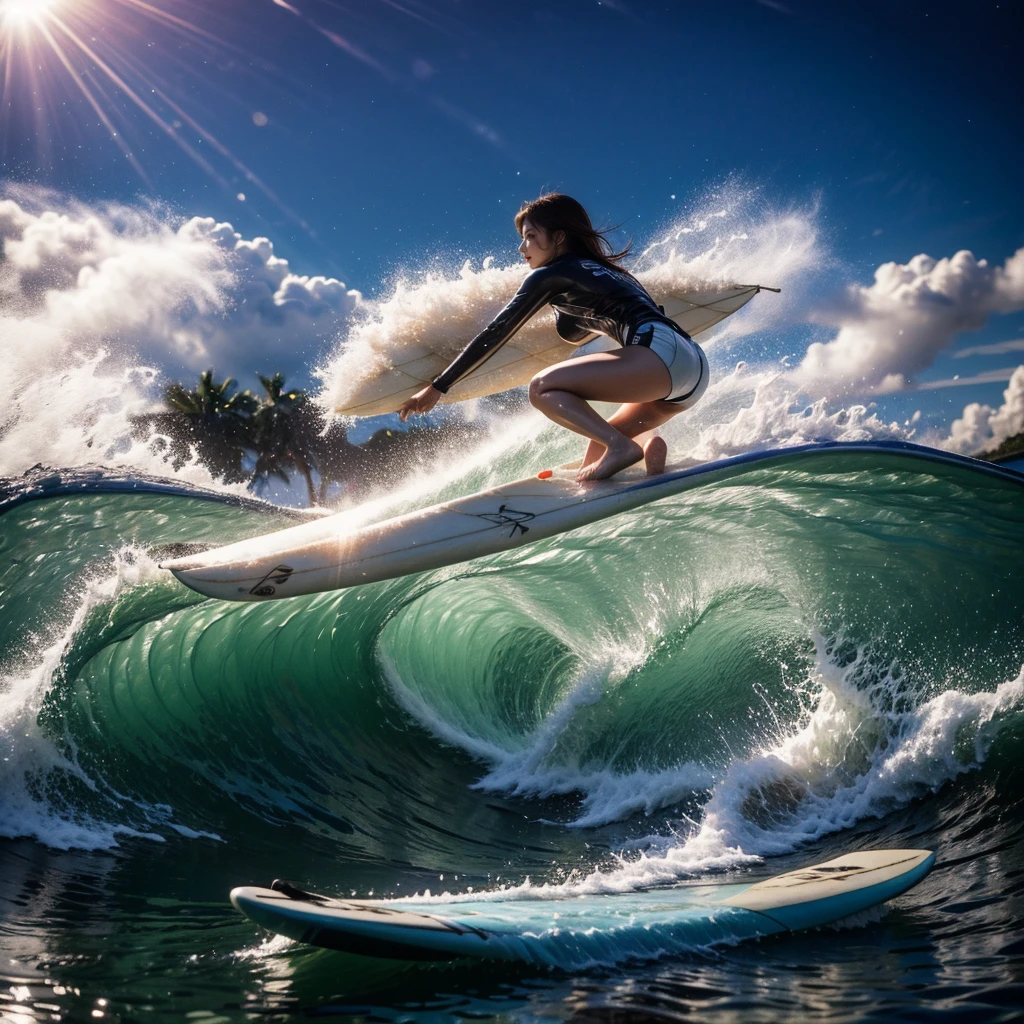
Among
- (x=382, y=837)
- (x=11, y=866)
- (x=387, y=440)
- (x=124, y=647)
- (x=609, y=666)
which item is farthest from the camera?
(x=387, y=440)

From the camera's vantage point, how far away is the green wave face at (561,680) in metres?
4.09

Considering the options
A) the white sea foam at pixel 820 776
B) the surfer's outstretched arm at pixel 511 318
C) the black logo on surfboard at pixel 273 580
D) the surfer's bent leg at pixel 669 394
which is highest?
the surfer's outstretched arm at pixel 511 318

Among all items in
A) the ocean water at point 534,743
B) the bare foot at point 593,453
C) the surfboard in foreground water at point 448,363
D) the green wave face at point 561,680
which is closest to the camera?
the ocean water at point 534,743

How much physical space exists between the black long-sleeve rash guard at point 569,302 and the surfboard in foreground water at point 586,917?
2.18 metres

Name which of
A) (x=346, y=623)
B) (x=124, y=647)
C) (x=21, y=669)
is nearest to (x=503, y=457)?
(x=346, y=623)

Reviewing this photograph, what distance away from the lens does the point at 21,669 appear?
16.1 ft

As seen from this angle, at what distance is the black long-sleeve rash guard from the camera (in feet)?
11.8

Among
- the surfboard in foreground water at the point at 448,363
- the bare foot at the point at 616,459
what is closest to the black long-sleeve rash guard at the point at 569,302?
the bare foot at the point at 616,459

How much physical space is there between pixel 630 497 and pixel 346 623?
3206mm

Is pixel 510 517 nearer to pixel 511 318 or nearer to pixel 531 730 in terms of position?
pixel 511 318

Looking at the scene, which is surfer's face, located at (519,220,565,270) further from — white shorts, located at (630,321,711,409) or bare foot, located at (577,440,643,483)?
bare foot, located at (577,440,643,483)

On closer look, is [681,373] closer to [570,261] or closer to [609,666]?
[570,261]

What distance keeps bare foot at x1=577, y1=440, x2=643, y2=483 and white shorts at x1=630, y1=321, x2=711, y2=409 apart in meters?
0.28

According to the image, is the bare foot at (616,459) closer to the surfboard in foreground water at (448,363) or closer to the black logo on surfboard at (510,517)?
the black logo on surfboard at (510,517)
